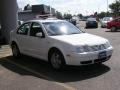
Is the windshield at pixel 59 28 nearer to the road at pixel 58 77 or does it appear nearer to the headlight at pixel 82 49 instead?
the road at pixel 58 77

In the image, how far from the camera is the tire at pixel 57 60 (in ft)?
27.7

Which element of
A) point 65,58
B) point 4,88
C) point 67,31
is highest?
point 67,31

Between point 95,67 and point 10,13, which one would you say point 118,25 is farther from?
point 95,67

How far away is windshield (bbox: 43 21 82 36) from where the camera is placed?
30.9ft

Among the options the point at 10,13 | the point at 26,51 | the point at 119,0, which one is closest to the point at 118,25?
the point at 10,13

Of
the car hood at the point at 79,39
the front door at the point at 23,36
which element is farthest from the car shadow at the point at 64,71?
the car hood at the point at 79,39

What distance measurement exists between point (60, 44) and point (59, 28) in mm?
1316

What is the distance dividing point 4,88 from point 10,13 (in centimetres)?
1062

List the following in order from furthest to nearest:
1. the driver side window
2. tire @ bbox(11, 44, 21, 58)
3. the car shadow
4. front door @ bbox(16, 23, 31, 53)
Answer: tire @ bbox(11, 44, 21, 58)
front door @ bbox(16, 23, 31, 53)
the driver side window
the car shadow

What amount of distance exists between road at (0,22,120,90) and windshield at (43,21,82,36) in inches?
47.1

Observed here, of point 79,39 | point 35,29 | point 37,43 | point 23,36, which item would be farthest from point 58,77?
point 23,36

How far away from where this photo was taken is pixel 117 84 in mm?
7008

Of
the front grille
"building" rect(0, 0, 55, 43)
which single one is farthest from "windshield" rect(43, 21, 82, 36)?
"building" rect(0, 0, 55, 43)

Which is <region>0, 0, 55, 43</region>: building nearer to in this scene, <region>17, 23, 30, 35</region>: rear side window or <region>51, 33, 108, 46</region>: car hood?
<region>17, 23, 30, 35</region>: rear side window
